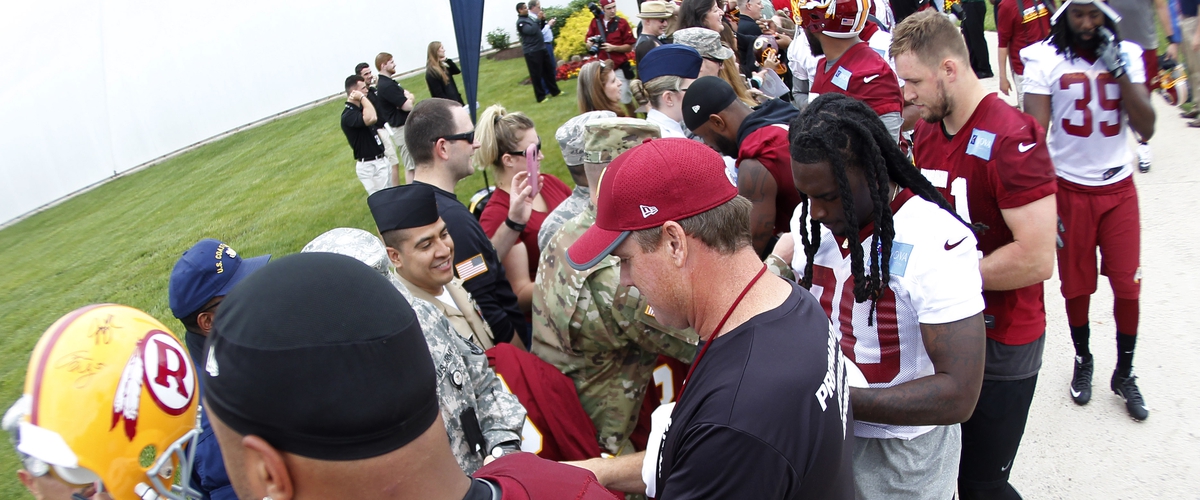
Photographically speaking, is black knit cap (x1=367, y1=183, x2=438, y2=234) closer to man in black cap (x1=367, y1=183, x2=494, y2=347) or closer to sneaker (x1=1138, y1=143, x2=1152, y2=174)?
man in black cap (x1=367, y1=183, x2=494, y2=347)

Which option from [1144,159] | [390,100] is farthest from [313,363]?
[390,100]

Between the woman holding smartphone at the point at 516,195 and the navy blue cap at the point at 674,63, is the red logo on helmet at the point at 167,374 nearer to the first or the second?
the woman holding smartphone at the point at 516,195

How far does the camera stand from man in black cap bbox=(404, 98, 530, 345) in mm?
3676

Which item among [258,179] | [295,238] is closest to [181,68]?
[258,179]

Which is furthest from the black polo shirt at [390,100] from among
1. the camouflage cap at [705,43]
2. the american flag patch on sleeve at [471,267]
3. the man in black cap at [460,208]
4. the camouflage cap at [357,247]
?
the camouflage cap at [357,247]

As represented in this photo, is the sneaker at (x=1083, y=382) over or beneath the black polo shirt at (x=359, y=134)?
beneath

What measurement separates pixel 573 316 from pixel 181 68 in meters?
20.2

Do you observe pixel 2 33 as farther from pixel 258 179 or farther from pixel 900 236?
pixel 900 236

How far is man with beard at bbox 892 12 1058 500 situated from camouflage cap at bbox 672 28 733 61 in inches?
100

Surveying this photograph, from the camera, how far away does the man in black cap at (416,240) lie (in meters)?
3.04

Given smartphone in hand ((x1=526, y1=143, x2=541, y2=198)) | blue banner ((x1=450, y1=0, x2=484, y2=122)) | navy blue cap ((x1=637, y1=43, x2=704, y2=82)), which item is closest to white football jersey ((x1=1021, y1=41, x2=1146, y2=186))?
navy blue cap ((x1=637, y1=43, x2=704, y2=82))

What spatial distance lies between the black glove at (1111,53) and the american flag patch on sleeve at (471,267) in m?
3.41

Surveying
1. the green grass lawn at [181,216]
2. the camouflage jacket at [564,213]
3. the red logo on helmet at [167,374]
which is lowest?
the green grass lawn at [181,216]

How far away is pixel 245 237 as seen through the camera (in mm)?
10352
